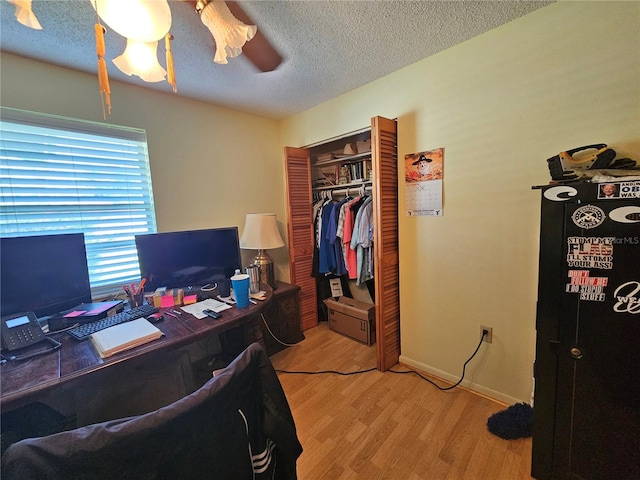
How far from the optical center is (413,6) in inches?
51.8

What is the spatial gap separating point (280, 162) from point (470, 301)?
89.4 inches

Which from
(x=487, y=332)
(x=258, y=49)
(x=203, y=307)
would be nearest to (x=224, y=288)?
(x=203, y=307)

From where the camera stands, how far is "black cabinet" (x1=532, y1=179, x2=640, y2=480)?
995 mm

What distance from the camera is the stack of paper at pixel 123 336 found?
1167 millimetres

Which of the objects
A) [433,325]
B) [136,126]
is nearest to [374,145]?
[433,325]

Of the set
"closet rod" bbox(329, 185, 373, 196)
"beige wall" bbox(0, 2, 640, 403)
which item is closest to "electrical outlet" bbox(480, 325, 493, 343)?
"beige wall" bbox(0, 2, 640, 403)

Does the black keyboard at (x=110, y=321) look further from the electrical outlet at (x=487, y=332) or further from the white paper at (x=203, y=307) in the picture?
the electrical outlet at (x=487, y=332)

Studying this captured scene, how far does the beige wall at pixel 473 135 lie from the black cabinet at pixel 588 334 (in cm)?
47

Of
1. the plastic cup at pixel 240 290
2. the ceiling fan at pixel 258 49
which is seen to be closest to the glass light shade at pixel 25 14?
the ceiling fan at pixel 258 49

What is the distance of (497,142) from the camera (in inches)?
62.5

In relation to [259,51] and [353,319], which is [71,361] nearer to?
[259,51]

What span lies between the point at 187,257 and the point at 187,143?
39.0 inches

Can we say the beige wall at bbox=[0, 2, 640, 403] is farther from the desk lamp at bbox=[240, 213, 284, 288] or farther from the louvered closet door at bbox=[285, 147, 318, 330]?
the louvered closet door at bbox=[285, 147, 318, 330]

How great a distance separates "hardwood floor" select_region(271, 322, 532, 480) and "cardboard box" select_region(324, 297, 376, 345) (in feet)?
1.15
